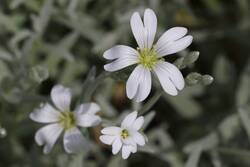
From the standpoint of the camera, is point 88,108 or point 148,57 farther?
point 88,108

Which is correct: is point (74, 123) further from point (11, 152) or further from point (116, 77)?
point (11, 152)

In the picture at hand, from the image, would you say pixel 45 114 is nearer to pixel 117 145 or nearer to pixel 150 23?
pixel 117 145

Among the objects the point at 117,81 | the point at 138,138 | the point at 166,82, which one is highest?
the point at 166,82

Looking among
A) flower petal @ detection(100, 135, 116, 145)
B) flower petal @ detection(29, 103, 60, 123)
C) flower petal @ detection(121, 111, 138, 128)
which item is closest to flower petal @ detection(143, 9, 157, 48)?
flower petal @ detection(121, 111, 138, 128)

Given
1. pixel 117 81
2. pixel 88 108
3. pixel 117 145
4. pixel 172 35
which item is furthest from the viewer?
pixel 117 81

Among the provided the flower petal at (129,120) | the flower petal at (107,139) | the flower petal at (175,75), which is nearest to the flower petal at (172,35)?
the flower petal at (175,75)

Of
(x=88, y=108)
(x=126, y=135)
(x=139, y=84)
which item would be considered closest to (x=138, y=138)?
(x=126, y=135)

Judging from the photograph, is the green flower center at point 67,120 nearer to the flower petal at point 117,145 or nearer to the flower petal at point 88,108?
the flower petal at point 88,108
